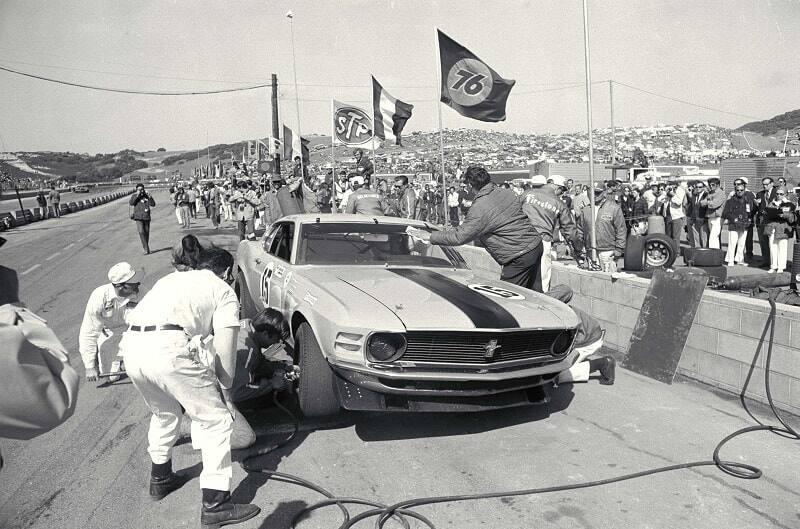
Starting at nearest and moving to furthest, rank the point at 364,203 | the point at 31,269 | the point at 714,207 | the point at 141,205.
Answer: the point at 364,203, the point at 714,207, the point at 31,269, the point at 141,205

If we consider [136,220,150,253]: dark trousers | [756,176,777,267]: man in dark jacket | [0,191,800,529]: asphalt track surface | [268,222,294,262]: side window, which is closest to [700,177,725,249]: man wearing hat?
[756,176,777,267]: man in dark jacket

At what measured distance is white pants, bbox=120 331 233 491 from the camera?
10.7 ft

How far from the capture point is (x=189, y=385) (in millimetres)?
3293

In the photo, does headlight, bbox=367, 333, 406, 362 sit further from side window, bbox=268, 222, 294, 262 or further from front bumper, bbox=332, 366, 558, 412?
side window, bbox=268, 222, 294, 262

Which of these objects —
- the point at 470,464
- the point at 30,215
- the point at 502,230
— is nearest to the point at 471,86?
the point at 502,230

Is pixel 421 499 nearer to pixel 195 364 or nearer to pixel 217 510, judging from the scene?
pixel 217 510

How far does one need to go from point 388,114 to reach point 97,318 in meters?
10.2

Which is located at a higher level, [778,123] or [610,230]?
[778,123]

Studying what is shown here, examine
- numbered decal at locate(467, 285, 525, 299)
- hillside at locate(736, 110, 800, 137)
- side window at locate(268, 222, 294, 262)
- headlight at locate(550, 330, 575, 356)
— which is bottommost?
headlight at locate(550, 330, 575, 356)

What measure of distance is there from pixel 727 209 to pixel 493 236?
8509mm

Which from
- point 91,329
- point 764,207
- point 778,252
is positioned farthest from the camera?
point 764,207

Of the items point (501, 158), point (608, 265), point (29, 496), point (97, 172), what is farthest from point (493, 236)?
point (97, 172)

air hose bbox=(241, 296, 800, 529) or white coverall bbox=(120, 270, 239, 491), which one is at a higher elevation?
white coverall bbox=(120, 270, 239, 491)

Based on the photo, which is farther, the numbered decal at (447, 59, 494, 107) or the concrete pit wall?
the numbered decal at (447, 59, 494, 107)
